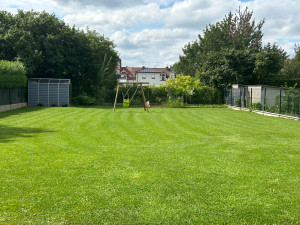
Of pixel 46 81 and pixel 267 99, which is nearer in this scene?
pixel 267 99

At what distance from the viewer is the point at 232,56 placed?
27734 millimetres

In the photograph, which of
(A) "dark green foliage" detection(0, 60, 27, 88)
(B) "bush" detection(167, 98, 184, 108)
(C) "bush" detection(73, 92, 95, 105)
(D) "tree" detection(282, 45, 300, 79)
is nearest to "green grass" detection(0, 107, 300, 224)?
(A) "dark green foliage" detection(0, 60, 27, 88)

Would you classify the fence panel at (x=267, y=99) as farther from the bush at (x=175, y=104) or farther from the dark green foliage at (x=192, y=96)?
the bush at (x=175, y=104)

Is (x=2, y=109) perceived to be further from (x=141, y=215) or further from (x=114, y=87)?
(x=141, y=215)

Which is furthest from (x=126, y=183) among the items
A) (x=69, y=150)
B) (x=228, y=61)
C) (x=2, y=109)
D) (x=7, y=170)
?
(x=228, y=61)

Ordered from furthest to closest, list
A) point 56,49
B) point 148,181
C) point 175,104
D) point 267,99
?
point 56,49, point 175,104, point 267,99, point 148,181

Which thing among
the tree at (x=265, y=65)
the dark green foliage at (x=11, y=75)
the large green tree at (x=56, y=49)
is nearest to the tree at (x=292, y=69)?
the tree at (x=265, y=65)

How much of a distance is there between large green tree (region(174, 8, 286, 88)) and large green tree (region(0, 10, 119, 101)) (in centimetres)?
1092

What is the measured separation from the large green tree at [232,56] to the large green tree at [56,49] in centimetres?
1092

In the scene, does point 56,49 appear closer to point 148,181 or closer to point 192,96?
point 192,96

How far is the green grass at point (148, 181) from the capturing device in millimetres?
3680

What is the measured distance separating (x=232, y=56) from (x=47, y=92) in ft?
58.0

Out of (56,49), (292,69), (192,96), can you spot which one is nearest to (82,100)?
(56,49)

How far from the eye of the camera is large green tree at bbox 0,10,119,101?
81.4ft
